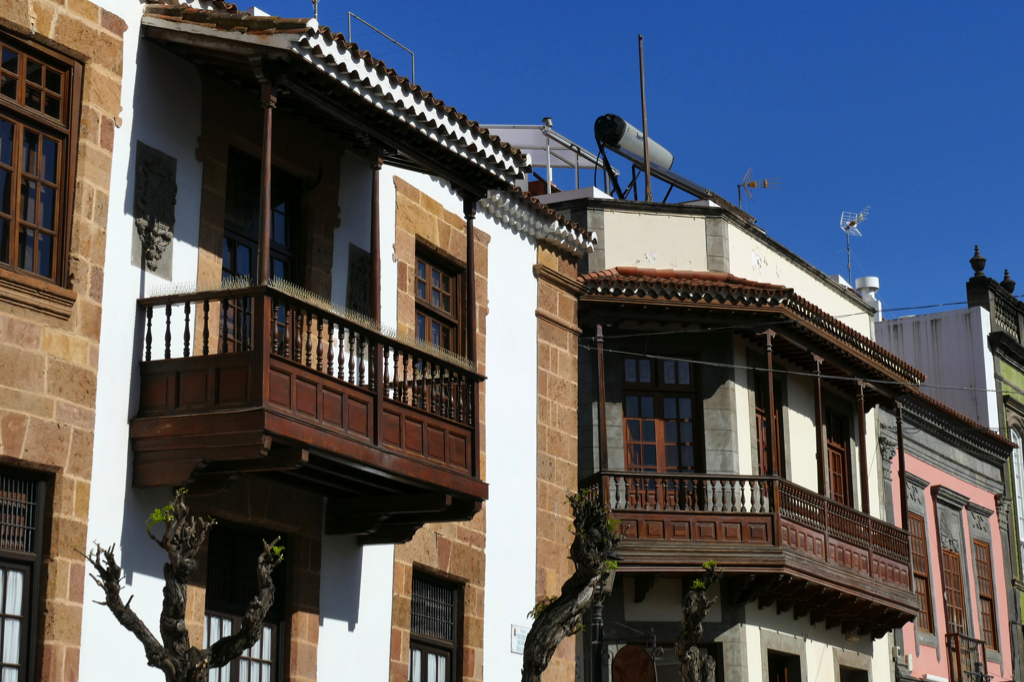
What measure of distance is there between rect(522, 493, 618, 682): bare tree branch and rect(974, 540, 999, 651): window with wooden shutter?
53.8ft

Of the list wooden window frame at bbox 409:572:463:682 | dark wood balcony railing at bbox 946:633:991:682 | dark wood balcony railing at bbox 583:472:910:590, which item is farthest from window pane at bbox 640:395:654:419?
dark wood balcony railing at bbox 946:633:991:682

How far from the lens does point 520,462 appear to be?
16.7m

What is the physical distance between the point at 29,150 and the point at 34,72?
0.60 metres

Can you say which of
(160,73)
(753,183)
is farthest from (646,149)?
(160,73)

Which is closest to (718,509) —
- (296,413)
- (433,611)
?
(433,611)

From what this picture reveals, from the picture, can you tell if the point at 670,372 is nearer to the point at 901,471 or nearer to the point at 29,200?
the point at 901,471

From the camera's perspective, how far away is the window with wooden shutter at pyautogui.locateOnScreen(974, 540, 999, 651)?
27.1 meters

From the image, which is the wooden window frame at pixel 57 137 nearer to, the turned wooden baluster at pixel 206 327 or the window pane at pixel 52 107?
the window pane at pixel 52 107

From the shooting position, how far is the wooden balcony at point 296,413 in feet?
37.2

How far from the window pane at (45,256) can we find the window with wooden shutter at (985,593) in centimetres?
2023

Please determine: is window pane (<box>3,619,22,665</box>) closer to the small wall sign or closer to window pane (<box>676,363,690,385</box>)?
the small wall sign

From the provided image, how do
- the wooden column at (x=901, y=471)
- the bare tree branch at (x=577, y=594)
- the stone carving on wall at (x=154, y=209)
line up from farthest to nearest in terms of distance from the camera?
the wooden column at (x=901, y=471) → the bare tree branch at (x=577, y=594) → the stone carving on wall at (x=154, y=209)

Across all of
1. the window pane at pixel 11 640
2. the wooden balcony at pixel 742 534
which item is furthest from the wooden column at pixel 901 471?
the window pane at pixel 11 640

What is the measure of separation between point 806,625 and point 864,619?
1.35 meters
